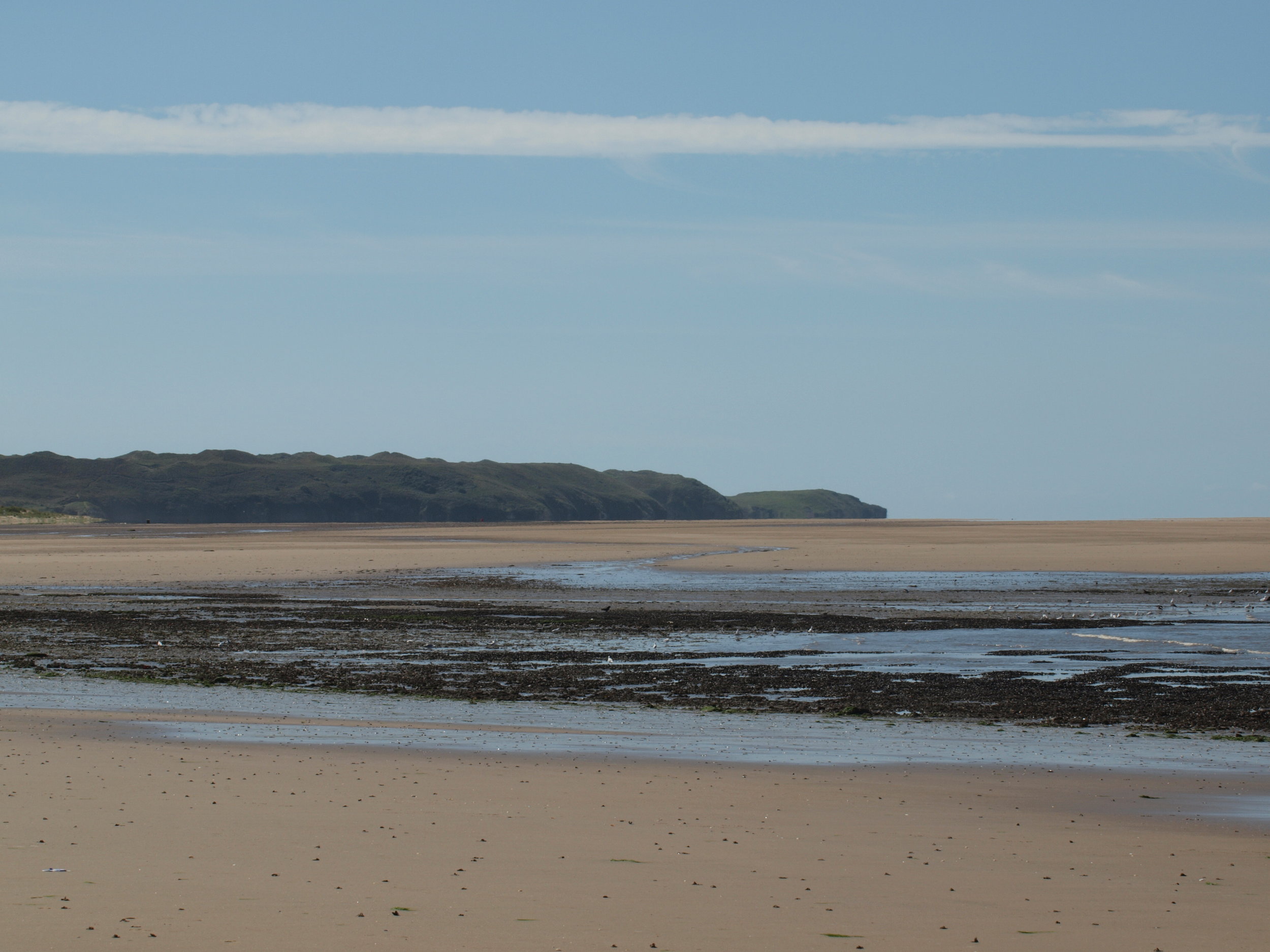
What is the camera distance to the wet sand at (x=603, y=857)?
21.7 ft

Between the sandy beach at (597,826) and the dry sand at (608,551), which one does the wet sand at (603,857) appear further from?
the dry sand at (608,551)

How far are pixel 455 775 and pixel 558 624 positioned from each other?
1545 cm

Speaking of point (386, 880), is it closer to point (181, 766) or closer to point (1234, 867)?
point (181, 766)

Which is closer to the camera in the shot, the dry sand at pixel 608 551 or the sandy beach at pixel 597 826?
the sandy beach at pixel 597 826

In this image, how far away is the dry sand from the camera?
43.9 meters

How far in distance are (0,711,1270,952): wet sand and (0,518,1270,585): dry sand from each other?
31.9 meters

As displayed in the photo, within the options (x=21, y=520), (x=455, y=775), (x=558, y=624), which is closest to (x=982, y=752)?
(x=455, y=775)

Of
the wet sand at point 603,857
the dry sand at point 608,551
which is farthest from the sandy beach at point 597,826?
the dry sand at point 608,551

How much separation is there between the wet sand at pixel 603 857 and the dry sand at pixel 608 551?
31850mm

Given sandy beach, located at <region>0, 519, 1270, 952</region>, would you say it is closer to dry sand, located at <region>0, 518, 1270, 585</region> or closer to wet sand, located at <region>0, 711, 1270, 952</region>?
wet sand, located at <region>0, 711, 1270, 952</region>

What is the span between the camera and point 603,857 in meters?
8.20

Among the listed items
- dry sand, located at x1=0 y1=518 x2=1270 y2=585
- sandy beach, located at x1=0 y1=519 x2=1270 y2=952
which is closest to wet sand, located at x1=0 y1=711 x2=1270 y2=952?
sandy beach, located at x1=0 y1=519 x2=1270 y2=952

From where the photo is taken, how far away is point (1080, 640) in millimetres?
22781

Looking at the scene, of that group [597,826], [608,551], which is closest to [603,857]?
[597,826]
